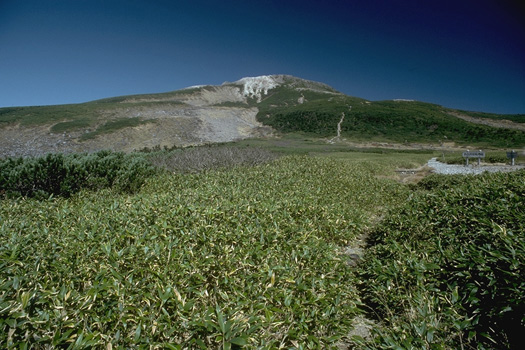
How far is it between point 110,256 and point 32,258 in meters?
0.87

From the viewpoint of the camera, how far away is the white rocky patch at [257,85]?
117 m

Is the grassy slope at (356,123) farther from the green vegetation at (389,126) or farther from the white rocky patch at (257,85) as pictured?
the white rocky patch at (257,85)

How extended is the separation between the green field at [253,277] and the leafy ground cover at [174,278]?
0.06 feet

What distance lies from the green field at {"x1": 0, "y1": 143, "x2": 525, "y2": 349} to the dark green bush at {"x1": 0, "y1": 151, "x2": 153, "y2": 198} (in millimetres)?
2186

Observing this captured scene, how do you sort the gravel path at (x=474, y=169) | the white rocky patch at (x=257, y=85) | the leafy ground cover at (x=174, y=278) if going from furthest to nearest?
the white rocky patch at (x=257, y=85)
the gravel path at (x=474, y=169)
the leafy ground cover at (x=174, y=278)

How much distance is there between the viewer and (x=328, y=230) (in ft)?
17.1

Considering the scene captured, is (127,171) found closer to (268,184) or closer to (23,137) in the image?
(268,184)

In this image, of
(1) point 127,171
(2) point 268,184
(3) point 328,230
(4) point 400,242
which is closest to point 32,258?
(3) point 328,230

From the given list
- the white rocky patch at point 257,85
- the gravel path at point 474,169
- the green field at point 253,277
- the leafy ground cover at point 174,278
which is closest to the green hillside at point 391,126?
the gravel path at point 474,169

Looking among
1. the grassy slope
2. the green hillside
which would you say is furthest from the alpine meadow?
the green hillside

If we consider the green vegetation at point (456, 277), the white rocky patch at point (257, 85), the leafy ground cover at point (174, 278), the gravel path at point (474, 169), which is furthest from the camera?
the white rocky patch at point (257, 85)

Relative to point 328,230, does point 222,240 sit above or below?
above

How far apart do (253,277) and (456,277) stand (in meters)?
2.32

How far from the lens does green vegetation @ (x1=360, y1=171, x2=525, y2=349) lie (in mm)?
2297
